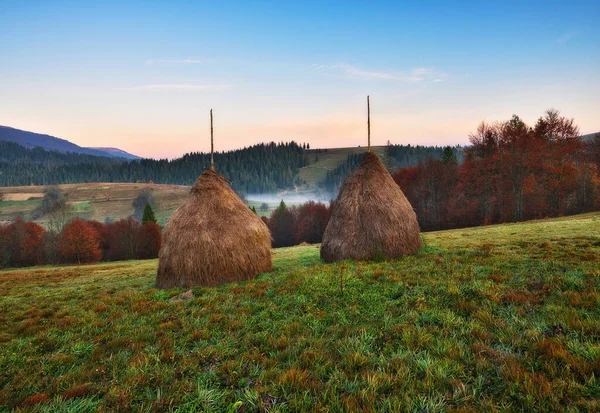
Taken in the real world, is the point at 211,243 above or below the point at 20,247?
above

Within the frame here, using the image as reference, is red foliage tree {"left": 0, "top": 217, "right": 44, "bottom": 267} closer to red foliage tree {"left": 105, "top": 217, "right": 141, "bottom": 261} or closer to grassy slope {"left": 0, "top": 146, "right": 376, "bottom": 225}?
red foliage tree {"left": 105, "top": 217, "right": 141, "bottom": 261}

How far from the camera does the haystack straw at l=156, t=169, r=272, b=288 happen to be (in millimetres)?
12000

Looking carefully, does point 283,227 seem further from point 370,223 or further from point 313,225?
point 370,223

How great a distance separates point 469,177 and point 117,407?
170ft

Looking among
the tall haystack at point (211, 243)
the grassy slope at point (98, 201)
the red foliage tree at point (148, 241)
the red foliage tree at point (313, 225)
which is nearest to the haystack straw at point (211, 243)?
the tall haystack at point (211, 243)

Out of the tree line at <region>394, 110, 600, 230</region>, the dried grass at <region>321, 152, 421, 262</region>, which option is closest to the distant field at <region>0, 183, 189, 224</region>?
the tree line at <region>394, 110, 600, 230</region>

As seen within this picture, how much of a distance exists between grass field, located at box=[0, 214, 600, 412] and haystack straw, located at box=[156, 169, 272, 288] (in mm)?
3013

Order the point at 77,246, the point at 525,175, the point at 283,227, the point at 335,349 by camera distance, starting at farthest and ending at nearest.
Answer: the point at 283,227 < the point at 77,246 < the point at 525,175 < the point at 335,349

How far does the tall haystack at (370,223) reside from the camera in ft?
44.6

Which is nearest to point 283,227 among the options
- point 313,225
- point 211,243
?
point 313,225

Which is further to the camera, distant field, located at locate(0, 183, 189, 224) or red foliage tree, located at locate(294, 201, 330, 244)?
distant field, located at locate(0, 183, 189, 224)

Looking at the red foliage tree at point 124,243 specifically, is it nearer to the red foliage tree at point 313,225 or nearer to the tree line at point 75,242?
the tree line at point 75,242

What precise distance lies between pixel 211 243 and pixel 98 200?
14511cm

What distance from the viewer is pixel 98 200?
12712 cm
